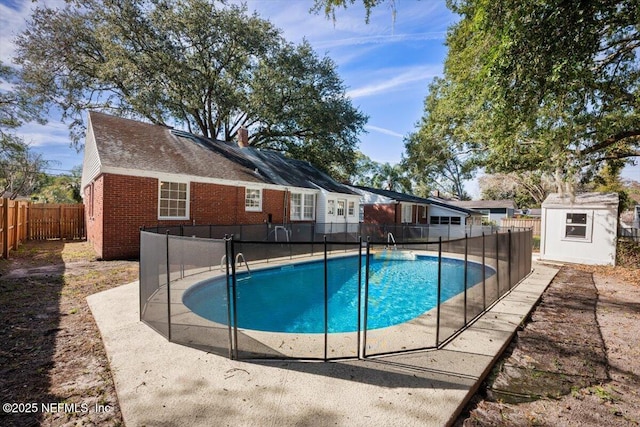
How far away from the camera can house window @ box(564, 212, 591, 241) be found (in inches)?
464

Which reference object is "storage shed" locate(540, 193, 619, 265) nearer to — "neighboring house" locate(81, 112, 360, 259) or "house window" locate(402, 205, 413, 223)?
"neighboring house" locate(81, 112, 360, 259)

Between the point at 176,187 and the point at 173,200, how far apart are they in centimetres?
52

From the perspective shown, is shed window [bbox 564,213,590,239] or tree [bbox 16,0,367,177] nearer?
shed window [bbox 564,213,590,239]

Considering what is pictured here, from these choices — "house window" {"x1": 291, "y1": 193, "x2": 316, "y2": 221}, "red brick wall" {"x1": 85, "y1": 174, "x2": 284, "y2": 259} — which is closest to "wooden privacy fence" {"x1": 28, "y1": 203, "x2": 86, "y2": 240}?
"red brick wall" {"x1": 85, "y1": 174, "x2": 284, "y2": 259}

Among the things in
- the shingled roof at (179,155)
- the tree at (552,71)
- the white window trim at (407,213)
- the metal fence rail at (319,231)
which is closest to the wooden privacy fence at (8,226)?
the shingled roof at (179,155)

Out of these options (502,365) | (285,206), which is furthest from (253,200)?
(502,365)

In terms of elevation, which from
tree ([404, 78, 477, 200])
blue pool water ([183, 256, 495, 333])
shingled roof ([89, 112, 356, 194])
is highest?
tree ([404, 78, 477, 200])

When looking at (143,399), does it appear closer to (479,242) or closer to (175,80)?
(479,242)

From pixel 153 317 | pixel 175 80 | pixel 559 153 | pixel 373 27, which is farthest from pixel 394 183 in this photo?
pixel 153 317

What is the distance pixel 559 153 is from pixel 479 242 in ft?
19.1

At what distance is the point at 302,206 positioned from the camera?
56.6 feet

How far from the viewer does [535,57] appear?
Result: 5789 mm

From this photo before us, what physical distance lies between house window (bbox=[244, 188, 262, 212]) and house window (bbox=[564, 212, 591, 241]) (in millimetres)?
12955

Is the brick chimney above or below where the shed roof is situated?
above
